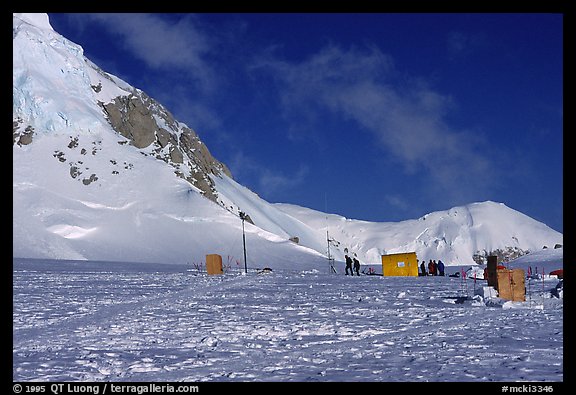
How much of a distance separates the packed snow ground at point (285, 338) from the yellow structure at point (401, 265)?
686 inches

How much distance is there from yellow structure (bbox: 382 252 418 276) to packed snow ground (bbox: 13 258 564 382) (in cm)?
1743

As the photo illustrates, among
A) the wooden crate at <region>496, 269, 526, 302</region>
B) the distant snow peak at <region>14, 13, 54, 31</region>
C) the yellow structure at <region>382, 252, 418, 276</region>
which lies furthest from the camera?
the distant snow peak at <region>14, 13, 54, 31</region>

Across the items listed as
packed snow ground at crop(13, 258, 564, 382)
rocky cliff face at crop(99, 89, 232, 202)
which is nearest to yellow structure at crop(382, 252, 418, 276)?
packed snow ground at crop(13, 258, 564, 382)

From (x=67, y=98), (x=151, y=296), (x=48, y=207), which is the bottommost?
(x=151, y=296)

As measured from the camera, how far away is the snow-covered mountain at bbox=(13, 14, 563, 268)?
73.2 meters

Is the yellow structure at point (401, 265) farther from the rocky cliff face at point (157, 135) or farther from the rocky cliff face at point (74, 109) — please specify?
the rocky cliff face at point (157, 135)

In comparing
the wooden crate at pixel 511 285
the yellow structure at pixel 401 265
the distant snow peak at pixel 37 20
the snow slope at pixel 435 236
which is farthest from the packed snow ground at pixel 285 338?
the snow slope at pixel 435 236

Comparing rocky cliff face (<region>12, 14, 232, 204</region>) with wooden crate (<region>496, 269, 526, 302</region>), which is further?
rocky cliff face (<region>12, 14, 232, 204</region>)

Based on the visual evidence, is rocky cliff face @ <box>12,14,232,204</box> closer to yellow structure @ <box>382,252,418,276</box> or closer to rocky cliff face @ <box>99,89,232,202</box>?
rocky cliff face @ <box>99,89,232,202</box>

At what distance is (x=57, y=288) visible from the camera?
2136 cm
